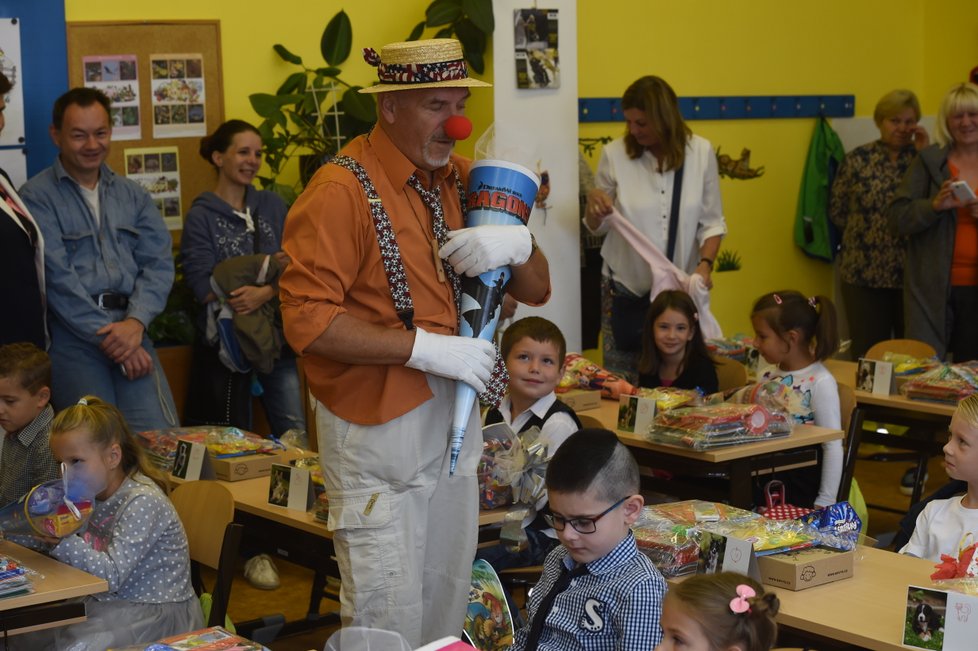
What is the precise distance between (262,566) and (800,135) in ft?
15.4

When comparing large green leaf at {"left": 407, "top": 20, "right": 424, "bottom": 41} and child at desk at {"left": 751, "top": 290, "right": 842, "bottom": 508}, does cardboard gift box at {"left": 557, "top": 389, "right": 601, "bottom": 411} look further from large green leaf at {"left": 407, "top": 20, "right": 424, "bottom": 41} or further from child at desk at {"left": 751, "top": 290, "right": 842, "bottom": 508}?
large green leaf at {"left": 407, "top": 20, "right": 424, "bottom": 41}

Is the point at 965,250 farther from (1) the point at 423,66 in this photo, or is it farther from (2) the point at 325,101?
(1) the point at 423,66

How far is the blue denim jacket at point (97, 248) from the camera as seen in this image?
4.61 metres

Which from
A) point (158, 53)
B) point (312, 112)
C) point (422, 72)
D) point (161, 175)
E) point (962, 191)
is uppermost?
point (158, 53)

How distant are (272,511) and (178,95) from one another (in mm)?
2843

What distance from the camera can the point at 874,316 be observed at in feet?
23.7

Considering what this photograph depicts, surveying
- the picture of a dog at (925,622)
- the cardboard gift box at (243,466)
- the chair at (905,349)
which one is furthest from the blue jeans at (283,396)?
the picture of a dog at (925,622)

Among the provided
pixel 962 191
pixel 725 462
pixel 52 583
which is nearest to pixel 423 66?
pixel 52 583

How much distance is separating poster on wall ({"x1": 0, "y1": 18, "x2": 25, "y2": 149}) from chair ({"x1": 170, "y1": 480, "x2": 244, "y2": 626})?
2.43 m

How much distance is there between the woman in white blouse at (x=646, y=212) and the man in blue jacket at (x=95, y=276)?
2079 mm

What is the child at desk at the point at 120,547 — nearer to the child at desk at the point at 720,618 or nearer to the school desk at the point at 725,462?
the school desk at the point at 725,462

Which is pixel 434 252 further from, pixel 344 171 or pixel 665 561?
pixel 665 561

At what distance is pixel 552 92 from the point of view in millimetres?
6312

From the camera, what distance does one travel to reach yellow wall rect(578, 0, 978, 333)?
24.1ft
